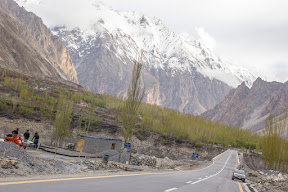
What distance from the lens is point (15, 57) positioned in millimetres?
109688

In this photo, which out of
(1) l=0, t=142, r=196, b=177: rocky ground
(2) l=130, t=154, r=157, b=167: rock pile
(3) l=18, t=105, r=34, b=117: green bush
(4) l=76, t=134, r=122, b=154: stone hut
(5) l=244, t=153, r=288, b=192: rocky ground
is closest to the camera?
(1) l=0, t=142, r=196, b=177: rocky ground

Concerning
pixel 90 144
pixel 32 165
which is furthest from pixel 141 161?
pixel 32 165

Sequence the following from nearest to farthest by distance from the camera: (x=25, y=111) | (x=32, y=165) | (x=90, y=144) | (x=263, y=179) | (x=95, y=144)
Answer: (x=32, y=165) → (x=263, y=179) → (x=90, y=144) → (x=95, y=144) → (x=25, y=111)

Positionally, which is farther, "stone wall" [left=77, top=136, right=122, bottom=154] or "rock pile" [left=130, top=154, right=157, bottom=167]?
"stone wall" [left=77, top=136, right=122, bottom=154]

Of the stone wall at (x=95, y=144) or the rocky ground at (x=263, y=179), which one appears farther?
the stone wall at (x=95, y=144)

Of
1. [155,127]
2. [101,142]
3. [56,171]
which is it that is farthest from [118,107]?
[56,171]

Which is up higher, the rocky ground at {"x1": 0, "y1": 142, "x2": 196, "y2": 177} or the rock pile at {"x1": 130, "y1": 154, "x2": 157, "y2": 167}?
the rocky ground at {"x1": 0, "y1": 142, "x2": 196, "y2": 177}

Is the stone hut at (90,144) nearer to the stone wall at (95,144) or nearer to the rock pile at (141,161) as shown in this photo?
the stone wall at (95,144)

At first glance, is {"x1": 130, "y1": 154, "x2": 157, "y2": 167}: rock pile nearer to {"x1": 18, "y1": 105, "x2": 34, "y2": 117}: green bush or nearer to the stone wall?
the stone wall

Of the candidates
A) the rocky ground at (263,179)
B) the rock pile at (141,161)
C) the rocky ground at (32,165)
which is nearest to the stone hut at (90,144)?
the rock pile at (141,161)

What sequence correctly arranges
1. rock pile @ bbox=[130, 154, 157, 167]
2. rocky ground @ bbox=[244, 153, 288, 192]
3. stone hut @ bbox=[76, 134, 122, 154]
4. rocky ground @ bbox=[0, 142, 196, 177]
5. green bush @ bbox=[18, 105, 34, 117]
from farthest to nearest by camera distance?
1. green bush @ bbox=[18, 105, 34, 117]
2. stone hut @ bbox=[76, 134, 122, 154]
3. rock pile @ bbox=[130, 154, 157, 167]
4. rocky ground @ bbox=[244, 153, 288, 192]
5. rocky ground @ bbox=[0, 142, 196, 177]

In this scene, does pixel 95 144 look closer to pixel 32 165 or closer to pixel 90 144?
pixel 90 144

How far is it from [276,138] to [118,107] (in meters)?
58.0

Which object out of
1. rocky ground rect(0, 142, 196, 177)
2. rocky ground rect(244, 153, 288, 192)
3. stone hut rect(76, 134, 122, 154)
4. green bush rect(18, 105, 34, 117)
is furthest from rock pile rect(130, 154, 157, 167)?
green bush rect(18, 105, 34, 117)
